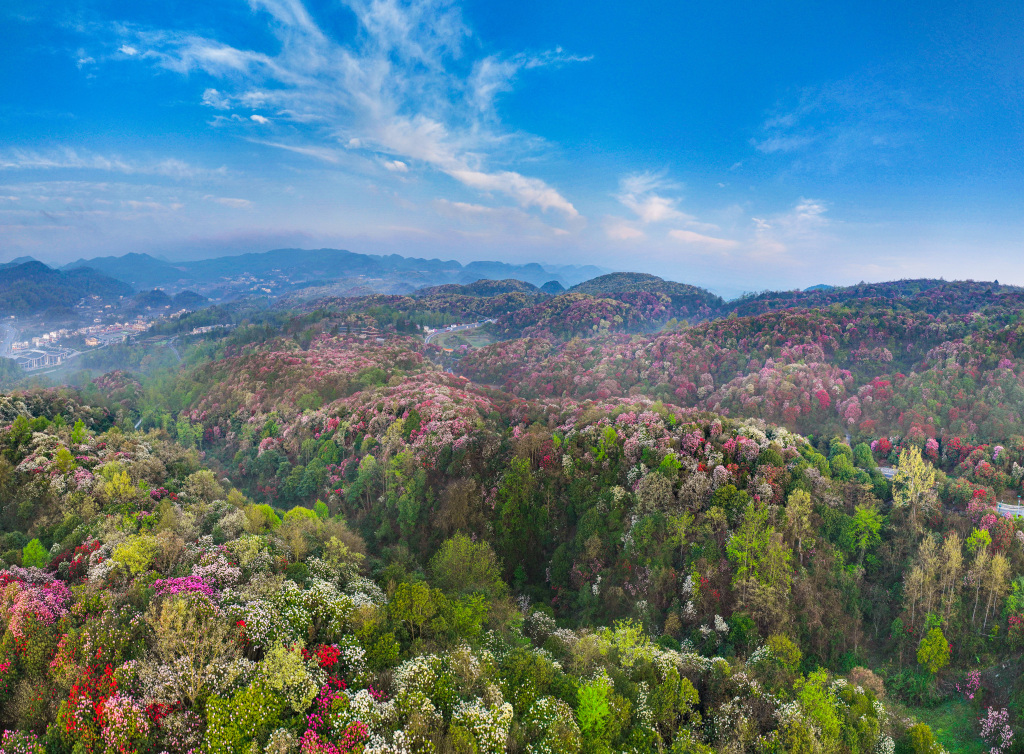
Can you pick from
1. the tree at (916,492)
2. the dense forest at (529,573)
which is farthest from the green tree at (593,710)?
the tree at (916,492)

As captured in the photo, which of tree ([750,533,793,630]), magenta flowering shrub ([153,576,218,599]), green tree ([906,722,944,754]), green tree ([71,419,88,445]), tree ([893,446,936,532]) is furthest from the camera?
green tree ([71,419,88,445])

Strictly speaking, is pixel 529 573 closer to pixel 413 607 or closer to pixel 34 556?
pixel 413 607

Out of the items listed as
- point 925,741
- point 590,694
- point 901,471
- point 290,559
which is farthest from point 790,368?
point 290,559

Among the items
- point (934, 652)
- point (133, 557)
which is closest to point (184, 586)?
point (133, 557)

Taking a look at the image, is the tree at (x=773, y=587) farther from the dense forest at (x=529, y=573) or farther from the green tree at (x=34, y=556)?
the green tree at (x=34, y=556)

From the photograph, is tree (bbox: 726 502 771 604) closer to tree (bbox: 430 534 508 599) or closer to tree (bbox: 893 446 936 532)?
tree (bbox: 893 446 936 532)

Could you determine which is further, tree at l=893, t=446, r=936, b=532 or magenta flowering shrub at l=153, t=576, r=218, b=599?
tree at l=893, t=446, r=936, b=532

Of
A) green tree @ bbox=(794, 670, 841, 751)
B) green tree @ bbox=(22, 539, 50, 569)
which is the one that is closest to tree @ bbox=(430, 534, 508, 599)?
green tree @ bbox=(794, 670, 841, 751)

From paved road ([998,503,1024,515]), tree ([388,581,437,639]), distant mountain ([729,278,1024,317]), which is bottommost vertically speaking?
tree ([388,581,437,639])
